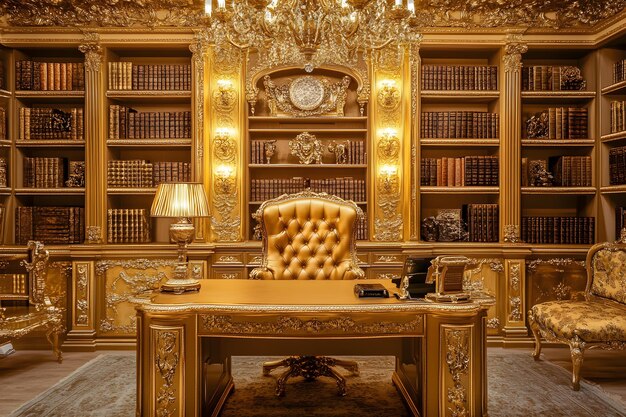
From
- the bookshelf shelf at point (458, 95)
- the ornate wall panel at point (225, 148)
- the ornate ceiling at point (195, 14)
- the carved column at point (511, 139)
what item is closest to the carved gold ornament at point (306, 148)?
the ornate wall panel at point (225, 148)

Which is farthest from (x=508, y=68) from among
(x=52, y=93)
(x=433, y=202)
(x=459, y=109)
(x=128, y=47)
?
(x=52, y=93)

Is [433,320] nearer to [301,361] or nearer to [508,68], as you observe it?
[301,361]

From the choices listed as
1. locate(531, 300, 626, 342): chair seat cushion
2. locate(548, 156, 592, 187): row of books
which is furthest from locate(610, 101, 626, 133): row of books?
locate(531, 300, 626, 342): chair seat cushion

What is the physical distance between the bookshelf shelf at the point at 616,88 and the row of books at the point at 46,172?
4.92 metres

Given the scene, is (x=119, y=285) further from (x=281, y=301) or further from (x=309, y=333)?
(x=309, y=333)

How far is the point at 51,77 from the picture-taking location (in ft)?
15.2

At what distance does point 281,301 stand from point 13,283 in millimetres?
3117

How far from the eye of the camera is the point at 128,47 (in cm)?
463

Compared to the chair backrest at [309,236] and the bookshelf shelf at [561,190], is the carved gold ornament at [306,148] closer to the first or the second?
the chair backrest at [309,236]

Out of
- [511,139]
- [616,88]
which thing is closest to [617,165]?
[616,88]

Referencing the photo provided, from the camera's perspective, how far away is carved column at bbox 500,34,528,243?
4551 mm

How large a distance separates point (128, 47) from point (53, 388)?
2.93 m

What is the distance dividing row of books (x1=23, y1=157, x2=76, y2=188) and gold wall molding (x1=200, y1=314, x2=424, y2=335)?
9.82 feet

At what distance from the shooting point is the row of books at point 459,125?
468 cm
